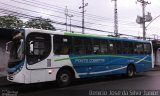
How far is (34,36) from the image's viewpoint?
13.7 metres

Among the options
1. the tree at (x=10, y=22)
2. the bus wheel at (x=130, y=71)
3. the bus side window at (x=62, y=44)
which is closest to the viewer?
the bus side window at (x=62, y=44)

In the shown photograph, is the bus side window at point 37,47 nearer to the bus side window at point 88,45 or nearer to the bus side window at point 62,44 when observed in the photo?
the bus side window at point 62,44

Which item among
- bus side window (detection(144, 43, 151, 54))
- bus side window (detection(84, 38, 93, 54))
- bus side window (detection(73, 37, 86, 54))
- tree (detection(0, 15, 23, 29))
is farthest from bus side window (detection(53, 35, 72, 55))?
tree (detection(0, 15, 23, 29))

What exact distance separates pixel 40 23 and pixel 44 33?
3840 centimetres

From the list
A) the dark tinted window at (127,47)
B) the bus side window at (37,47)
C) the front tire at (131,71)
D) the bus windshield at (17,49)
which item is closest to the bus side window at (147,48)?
the front tire at (131,71)

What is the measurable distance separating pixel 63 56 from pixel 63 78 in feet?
3.75

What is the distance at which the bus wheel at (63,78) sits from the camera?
1477cm

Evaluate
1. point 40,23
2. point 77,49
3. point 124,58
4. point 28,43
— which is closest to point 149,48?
point 124,58

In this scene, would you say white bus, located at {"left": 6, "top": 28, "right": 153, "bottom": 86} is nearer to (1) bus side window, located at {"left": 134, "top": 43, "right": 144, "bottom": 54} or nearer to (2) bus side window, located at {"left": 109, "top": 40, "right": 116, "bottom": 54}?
(2) bus side window, located at {"left": 109, "top": 40, "right": 116, "bottom": 54}

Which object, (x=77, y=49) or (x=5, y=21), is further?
(x=5, y=21)

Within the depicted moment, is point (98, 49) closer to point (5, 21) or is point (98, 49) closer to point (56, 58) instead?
point (56, 58)

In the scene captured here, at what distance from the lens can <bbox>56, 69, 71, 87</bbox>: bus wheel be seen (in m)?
14.8

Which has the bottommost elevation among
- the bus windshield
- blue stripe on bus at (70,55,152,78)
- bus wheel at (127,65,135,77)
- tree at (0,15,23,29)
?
bus wheel at (127,65,135,77)

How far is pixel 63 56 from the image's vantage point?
592 inches
